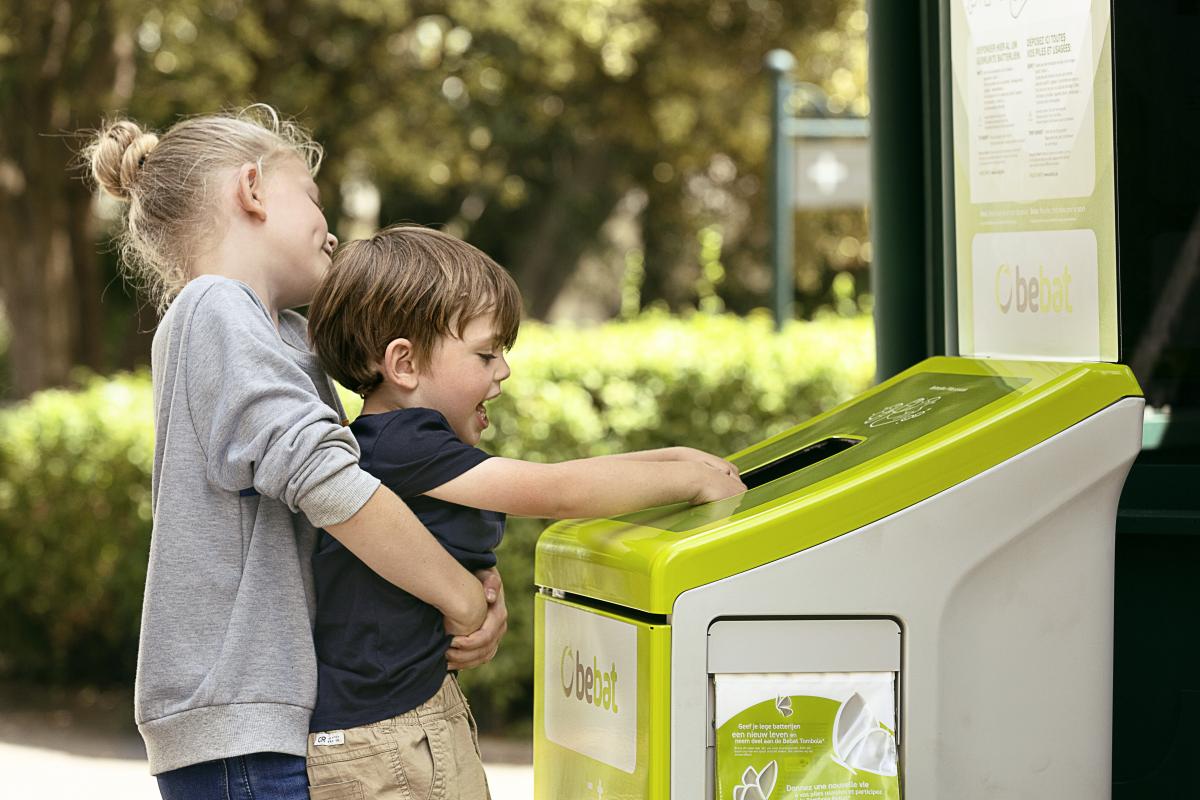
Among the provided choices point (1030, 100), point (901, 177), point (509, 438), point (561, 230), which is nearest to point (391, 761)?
point (1030, 100)

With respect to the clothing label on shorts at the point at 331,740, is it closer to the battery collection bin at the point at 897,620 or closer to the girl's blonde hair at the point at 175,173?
the battery collection bin at the point at 897,620

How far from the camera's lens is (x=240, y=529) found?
6.54ft

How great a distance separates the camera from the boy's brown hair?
2.03 m

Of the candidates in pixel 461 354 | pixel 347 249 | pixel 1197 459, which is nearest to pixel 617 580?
pixel 461 354

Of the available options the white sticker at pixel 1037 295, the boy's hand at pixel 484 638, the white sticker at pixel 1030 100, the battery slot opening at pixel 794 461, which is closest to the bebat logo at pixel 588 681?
the boy's hand at pixel 484 638

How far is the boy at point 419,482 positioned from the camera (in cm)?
197

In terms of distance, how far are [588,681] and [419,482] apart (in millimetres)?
358

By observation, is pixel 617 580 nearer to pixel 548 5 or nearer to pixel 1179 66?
pixel 1179 66

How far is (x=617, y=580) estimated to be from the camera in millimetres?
1984

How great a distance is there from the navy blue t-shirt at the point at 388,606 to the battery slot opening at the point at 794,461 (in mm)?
438

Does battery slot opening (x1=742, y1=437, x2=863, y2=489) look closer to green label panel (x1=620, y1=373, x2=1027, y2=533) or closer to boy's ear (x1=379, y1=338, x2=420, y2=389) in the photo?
green label panel (x1=620, y1=373, x2=1027, y2=533)

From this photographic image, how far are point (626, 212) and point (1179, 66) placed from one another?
46.0 ft

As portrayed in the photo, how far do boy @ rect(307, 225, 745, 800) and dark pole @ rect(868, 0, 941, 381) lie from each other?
953 mm

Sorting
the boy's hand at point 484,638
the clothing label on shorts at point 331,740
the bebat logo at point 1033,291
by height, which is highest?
the bebat logo at point 1033,291
